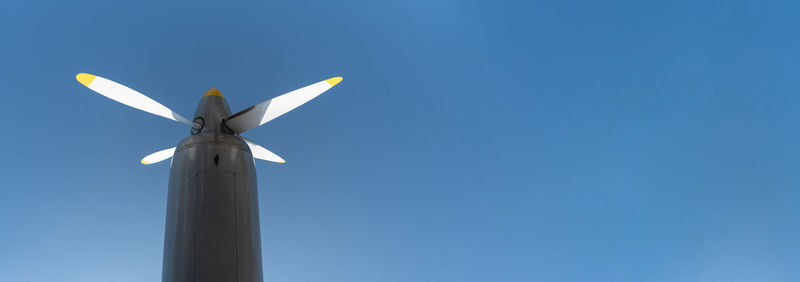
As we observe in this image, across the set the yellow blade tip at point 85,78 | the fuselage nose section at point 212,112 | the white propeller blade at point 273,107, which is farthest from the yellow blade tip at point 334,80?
the yellow blade tip at point 85,78

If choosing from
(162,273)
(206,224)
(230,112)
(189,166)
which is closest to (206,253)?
(206,224)

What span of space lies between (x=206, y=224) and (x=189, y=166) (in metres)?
1.51

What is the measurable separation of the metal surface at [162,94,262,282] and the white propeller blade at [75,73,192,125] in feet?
4.34

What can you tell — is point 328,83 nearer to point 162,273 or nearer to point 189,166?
point 189,166

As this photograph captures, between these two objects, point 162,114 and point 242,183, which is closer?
point 242,183

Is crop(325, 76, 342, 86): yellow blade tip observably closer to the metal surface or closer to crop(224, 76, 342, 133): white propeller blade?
crop(224, 76, 342, 133): white propeller blade

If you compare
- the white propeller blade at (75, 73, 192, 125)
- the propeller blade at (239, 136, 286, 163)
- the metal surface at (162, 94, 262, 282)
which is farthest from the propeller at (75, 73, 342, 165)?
the propeller blade at (239, 136, 286, 163)

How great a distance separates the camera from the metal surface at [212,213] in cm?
977

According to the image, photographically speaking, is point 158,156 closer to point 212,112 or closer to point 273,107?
point 212,112

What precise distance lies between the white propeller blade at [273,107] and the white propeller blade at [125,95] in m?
1.32

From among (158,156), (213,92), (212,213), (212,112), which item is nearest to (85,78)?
(213,92)

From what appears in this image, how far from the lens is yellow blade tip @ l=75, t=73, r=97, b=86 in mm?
11312

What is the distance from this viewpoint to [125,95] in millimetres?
11773

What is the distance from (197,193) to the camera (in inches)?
404
